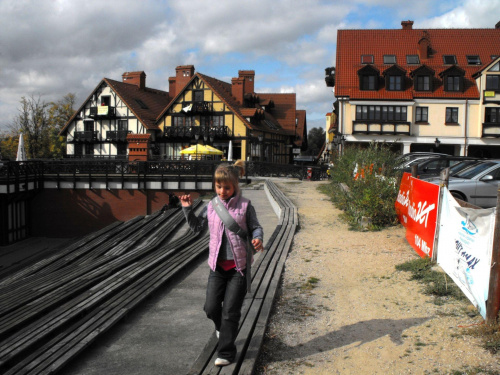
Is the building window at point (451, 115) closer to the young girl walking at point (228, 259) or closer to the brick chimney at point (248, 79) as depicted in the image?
the brick chimney at point (248, 79)

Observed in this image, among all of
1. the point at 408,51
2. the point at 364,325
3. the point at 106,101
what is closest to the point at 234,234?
the point at 364,325

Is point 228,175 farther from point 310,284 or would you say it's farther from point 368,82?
point 368,82

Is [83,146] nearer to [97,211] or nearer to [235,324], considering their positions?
[97,211]

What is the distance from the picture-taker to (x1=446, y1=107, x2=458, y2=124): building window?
117ft

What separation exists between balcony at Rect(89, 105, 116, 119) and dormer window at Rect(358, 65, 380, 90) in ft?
71.2

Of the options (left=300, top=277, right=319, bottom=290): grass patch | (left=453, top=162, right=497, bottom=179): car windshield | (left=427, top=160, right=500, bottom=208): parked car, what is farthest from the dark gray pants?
(left=453, top=162, right=497, bottom=179): car windshield

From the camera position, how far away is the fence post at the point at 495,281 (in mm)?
4555

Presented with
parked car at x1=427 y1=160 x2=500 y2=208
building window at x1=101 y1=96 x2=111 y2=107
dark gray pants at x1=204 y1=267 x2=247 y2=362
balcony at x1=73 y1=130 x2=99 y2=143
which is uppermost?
building window at x1=101 y1=96 x2=111 y2=107

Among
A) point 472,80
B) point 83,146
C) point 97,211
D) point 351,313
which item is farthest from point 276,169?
point 351,313

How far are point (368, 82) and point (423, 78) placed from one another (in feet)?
13.2

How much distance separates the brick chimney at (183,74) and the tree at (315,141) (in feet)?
147

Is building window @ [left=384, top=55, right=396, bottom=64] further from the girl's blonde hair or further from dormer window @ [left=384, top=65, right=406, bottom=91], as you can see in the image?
the girl's blonde hair

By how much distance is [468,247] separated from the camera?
5.36m

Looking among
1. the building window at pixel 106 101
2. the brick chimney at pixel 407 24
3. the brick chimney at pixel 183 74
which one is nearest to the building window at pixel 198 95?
the brick chimney at pixel 183 74
